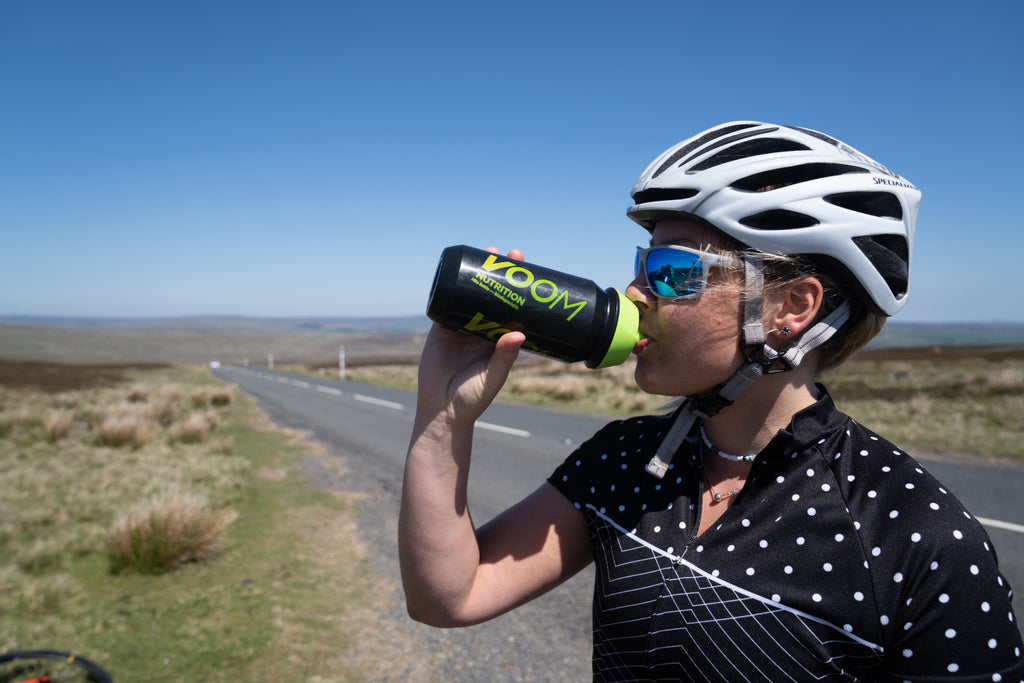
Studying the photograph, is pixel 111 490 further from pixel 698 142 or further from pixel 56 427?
pixel 698 142

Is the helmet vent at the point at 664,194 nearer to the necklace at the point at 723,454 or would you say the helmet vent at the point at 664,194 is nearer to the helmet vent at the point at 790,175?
the helmet vent at the point at 790,175

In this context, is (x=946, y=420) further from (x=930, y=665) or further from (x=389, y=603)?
(x=930, y=665)

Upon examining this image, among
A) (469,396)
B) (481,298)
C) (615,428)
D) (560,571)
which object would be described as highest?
(481,298)

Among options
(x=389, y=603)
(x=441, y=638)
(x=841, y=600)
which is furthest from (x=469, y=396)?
(x=389, y=603)

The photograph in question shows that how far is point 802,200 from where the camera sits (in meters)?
1.50

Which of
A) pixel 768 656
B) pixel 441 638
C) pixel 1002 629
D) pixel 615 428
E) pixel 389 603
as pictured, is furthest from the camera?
pixel 389 603

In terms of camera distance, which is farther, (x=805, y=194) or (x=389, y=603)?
(x=389, y=603)

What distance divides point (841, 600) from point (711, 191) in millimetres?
956

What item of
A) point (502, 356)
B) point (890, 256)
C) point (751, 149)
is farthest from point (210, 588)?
point (890, 256)

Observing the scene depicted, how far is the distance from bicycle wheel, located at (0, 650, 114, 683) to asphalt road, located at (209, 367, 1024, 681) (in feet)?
5.74

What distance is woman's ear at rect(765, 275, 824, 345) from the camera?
1488mm

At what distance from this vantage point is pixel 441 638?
3969 millimetres

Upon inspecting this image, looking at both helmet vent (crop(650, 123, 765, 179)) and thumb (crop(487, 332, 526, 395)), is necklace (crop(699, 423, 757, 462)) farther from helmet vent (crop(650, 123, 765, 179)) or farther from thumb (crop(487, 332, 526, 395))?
helmet vent (crop(650, 123, 765, 179))

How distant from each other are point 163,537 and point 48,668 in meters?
1.48
